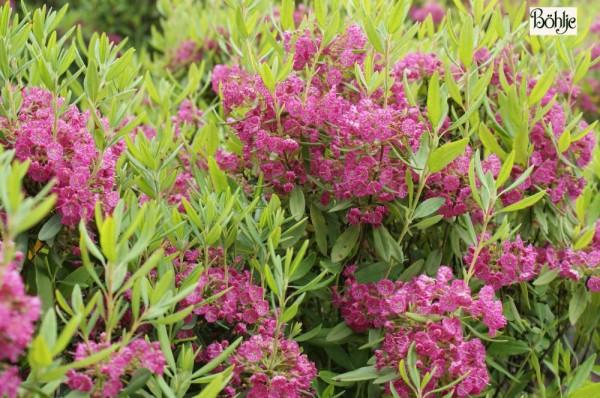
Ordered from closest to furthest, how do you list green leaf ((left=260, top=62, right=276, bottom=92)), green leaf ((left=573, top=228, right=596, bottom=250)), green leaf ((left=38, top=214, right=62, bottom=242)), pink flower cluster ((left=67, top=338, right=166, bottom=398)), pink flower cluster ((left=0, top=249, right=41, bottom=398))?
pink flower cluster ((left=0, top=249, right=41, bottom=398)), pink flower cluster ((left=67, top=338, right=166, bottom=398)), green leaf ((left=38, top=214, right=62, bottom=242)), green leaf ((left=260, top=62, right=276, bottom=92)), green leaf ((left=573, top=228, right=596, bottom=250))

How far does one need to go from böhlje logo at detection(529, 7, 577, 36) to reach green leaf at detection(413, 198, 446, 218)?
85 centimetres

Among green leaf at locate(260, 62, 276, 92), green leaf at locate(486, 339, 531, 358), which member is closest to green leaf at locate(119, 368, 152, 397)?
green leaf at locate(260, 62, 276, 92)

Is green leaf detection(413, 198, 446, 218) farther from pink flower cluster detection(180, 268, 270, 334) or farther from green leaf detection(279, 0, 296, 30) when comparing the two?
green leaf detection(279, 0, 296, 30)

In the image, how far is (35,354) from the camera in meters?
1.08

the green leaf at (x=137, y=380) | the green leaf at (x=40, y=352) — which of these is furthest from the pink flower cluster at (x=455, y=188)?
the green leaf at (x=40, y=352)

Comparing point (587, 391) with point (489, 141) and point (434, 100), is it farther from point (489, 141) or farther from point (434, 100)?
point (434, 100)

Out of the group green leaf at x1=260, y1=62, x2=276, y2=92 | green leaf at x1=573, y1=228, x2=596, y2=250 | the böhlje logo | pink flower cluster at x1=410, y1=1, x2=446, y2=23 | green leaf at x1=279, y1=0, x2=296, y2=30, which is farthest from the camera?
pink flower cluster at x1=410, y1=1, x2=446, y2=23

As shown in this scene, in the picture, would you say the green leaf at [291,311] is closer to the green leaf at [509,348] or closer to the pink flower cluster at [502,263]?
the pink flower cluster at [502,263]

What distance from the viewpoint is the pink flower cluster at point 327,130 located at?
1742 mm

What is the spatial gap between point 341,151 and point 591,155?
0.80 meters

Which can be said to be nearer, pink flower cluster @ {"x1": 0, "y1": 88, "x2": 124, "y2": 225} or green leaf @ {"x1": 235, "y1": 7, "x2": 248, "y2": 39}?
pink flower cluster @ {"x1": 0, "y1": 88, "x2": 124, "y2": 225}

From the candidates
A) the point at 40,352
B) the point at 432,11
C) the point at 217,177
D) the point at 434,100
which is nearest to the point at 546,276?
the point at 434,100

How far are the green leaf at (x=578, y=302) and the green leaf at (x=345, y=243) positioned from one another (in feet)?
2.05

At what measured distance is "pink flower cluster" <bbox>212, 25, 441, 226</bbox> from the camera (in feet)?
5.72
